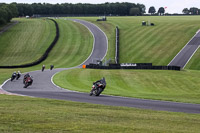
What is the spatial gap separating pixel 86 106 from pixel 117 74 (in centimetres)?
3153

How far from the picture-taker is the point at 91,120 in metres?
16.7

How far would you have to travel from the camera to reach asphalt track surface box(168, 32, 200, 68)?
245 feet

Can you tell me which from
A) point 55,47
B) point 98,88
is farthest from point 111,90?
point 55,47

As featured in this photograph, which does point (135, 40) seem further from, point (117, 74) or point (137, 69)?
point (117, 74)

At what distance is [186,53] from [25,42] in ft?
139

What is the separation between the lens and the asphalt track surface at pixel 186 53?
245 feet

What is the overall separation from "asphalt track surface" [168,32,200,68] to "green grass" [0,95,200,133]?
2138 inches

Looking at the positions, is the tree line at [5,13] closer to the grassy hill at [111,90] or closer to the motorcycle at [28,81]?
the grassy hill at [111,90]

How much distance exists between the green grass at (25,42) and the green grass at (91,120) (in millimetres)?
62073

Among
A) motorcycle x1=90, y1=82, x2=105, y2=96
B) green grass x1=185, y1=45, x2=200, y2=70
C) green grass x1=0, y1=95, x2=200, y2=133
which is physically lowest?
green grass x1=185, y1=45, x2=200, y2=70

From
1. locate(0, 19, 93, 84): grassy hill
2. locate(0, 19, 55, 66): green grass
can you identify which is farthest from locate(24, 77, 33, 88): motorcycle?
locate(0, 19, 55, 66): green grass

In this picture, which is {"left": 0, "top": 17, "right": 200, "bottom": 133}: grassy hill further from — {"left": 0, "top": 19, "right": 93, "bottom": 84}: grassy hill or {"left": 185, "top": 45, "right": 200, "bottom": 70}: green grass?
{"left": 185, "top": 45, "right": 200, "bottom": 70}: green grass

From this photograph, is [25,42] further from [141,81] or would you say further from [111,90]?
[111,90]

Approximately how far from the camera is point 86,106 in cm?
2189
